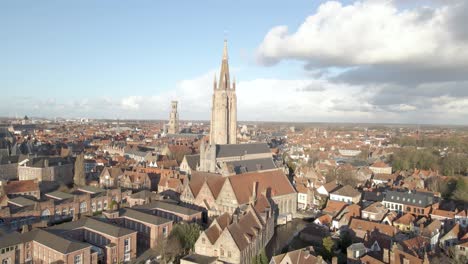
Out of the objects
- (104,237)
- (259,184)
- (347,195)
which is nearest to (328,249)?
(259,184)

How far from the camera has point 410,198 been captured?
5612 cm

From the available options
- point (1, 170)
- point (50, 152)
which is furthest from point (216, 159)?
point (50, 152)

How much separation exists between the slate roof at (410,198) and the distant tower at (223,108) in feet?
112

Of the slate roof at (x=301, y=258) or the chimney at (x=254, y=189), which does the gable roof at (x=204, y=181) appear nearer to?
the chimney at (x=254, y=189)

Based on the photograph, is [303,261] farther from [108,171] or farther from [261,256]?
[108,171]

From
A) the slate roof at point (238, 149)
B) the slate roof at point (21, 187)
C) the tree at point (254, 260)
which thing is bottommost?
the tree at point (254, 260)

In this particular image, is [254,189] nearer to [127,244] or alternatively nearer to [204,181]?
[204,181]

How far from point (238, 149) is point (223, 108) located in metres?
10.4

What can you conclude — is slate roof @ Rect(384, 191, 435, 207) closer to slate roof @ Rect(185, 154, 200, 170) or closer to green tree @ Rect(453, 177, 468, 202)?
green tree @ Rect(453, 177, 468, 202)

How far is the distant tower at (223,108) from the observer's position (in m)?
77.2

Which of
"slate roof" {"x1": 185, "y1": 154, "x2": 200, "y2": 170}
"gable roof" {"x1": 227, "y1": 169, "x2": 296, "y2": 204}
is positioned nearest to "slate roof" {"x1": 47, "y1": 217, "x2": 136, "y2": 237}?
"gable roof" {"x1": 227, "y1": 169, "x2": 296, "y2": 204}

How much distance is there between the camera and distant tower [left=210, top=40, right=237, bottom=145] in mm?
77188

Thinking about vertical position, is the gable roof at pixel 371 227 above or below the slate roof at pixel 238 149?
Answer: below

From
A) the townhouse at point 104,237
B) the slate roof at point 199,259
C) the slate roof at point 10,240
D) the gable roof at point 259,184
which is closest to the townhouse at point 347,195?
the gable roof at point 259,184
